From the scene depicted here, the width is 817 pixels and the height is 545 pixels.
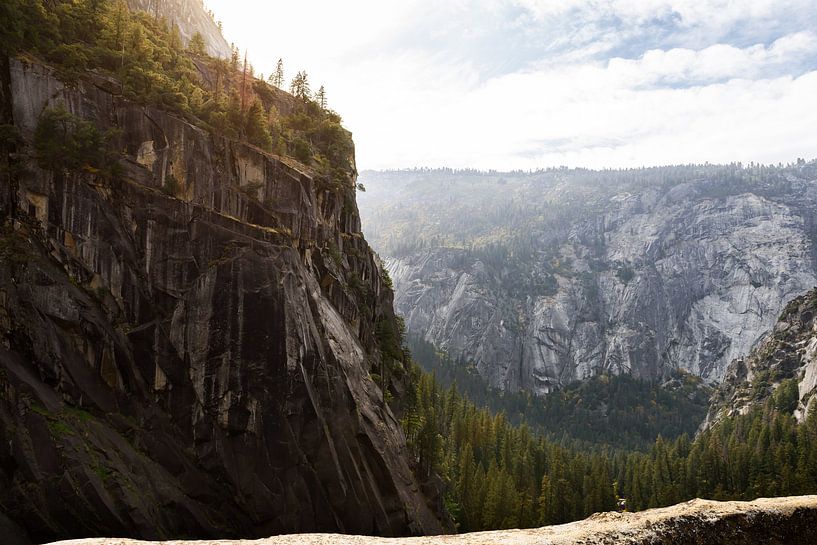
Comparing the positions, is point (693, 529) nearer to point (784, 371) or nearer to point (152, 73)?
point (152, 73)

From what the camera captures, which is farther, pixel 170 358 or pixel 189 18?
pixel 189 18

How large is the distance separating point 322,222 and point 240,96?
16.4 metres

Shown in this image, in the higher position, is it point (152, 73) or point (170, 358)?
point (152, 73)

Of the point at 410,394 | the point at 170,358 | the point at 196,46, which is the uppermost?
the point at 196,46

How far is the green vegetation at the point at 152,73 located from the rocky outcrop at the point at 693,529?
44.4 metres

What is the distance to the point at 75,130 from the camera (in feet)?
144

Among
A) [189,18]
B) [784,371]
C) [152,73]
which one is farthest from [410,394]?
[784,371]

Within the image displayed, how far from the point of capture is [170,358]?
45.0m

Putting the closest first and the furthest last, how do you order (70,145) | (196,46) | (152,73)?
1. (70,145)
2. (152,73)
3. (196,46)

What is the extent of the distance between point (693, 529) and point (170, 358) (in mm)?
41285

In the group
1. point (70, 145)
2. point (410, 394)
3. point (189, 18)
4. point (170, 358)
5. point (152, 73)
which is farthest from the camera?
point (189, 18)

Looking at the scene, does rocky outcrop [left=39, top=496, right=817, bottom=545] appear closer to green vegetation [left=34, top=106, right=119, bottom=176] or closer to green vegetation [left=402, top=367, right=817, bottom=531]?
green vegetation [left=34, top=106, right=119, bottom=176]

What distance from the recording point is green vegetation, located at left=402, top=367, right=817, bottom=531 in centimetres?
8175

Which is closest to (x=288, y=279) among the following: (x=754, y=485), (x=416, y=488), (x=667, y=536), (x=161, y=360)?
(x=161, y=360)
